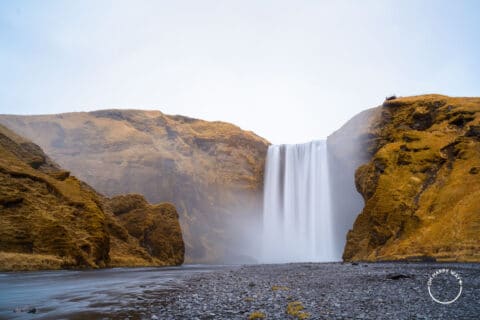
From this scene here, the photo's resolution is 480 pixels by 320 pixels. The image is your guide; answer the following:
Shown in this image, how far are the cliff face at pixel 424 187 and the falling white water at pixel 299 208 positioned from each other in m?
21.8

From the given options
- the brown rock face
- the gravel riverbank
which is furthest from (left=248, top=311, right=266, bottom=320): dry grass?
the brown rock face

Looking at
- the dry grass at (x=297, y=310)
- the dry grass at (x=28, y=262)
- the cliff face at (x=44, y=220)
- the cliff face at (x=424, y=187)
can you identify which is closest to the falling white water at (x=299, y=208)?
the cliff face at (x=424, y=187)

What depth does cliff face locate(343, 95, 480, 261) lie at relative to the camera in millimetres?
32031

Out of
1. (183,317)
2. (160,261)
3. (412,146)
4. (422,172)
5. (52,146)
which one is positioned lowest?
(160,261)

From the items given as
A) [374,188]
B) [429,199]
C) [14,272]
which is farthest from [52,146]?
[429,199]

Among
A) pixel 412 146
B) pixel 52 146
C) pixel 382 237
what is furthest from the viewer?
pixel 52 146

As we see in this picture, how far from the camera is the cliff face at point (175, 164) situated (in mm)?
84375

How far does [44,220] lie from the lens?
3241 cm

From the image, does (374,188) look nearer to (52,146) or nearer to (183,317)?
(183,317)

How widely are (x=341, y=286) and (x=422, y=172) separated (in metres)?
31.1

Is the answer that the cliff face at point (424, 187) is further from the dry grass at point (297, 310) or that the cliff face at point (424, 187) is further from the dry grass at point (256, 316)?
the dry grass at point (256, 316)

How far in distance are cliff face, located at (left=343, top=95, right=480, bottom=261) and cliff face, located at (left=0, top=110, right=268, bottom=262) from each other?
4298cm

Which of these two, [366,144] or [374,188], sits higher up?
[366,144]

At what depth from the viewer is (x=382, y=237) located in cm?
4075
